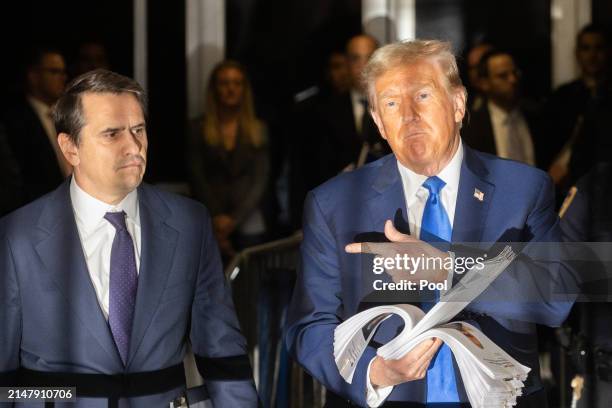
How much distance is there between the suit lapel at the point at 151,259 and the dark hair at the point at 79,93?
9.9 inches

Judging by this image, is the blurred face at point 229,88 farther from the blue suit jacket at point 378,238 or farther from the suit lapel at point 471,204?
the suit lapel at point 471,204

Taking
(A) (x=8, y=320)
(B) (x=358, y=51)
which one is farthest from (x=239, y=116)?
(A) (x=8, y=320)

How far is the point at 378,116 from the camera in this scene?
2.93 m

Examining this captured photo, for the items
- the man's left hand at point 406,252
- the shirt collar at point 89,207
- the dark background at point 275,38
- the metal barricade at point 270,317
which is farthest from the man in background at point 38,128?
the man's left hand at point 406,252

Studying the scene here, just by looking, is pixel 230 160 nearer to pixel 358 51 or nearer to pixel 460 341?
pixel 358 51

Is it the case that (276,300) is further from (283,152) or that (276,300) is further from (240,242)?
(283,152)

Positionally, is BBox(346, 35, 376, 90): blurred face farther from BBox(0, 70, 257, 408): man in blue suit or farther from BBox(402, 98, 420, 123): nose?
BBox(0, 70, 257, 408): man in blue suit

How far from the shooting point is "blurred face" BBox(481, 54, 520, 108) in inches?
191

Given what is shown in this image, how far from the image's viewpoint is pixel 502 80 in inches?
193

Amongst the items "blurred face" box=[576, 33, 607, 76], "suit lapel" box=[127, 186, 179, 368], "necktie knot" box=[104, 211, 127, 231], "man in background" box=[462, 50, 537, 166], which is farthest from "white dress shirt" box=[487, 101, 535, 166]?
"necktie knot" box=[104, 211, 127, 231]

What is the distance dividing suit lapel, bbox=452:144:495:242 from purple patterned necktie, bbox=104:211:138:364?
86 centimetres

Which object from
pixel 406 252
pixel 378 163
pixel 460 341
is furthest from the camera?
pixel 378 163

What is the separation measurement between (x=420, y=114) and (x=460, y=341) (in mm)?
602

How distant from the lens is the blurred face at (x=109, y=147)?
2.84 m
